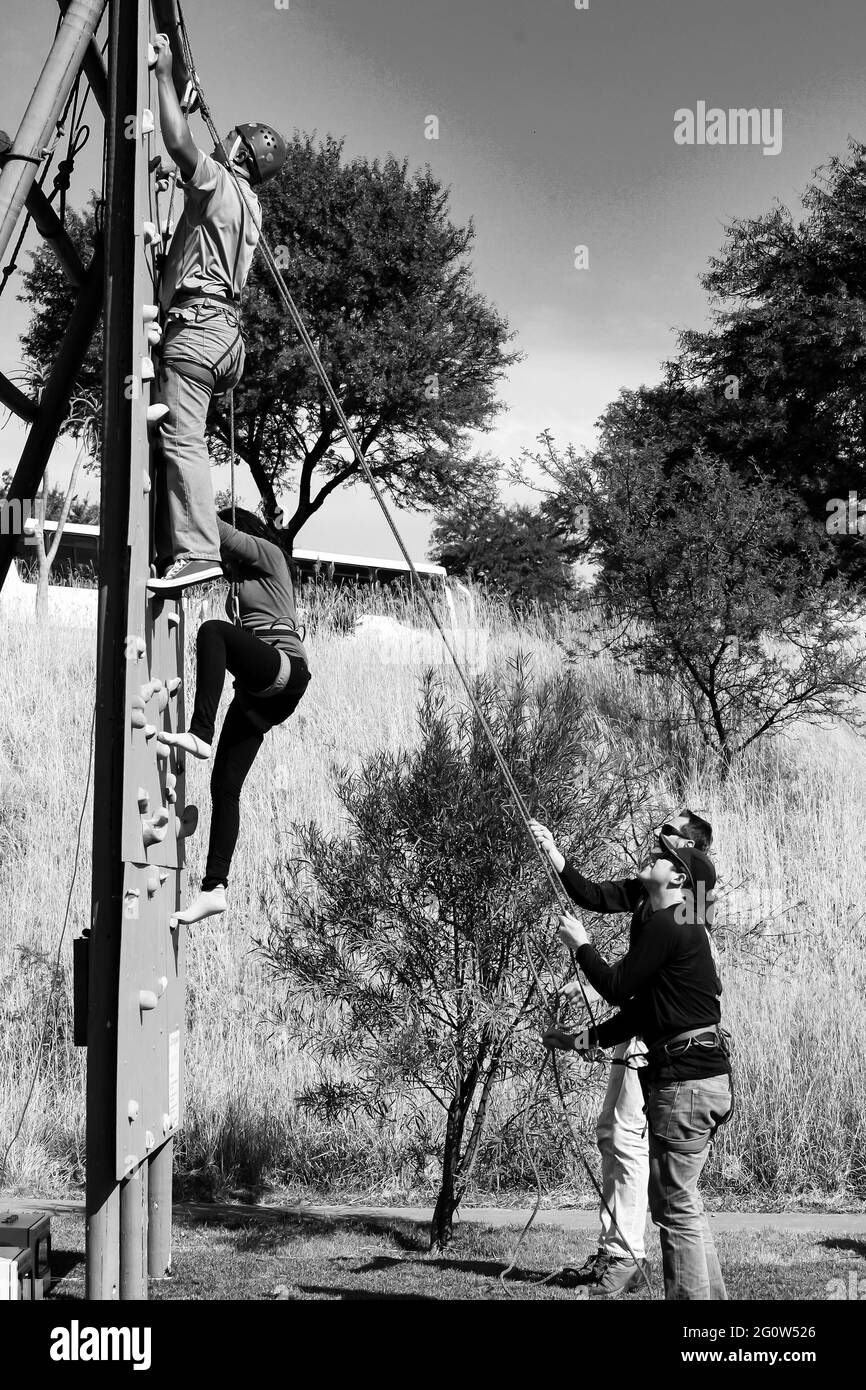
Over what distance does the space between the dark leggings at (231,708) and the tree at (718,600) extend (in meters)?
10.4

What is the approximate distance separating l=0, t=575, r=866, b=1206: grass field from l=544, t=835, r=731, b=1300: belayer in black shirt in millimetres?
3406

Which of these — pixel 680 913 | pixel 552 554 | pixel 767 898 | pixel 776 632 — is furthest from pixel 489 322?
pixel 680 913

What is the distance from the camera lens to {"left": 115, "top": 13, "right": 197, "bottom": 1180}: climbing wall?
14.6ft

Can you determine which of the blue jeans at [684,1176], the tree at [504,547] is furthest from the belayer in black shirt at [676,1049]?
the tree at [504,547]

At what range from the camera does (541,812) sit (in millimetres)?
6941

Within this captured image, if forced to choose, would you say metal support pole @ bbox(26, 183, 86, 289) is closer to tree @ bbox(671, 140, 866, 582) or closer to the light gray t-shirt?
the light gray t-shirt

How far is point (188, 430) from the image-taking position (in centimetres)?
481

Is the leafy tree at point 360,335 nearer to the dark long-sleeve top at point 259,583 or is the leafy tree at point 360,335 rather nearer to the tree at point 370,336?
the tree at point 370,336

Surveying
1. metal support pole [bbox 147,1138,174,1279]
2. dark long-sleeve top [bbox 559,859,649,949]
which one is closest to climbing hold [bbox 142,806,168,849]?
metal support pole [bbox 147,1138,174,1279]

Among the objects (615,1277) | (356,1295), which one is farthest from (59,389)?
(615,1277)

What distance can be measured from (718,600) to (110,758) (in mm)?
11479

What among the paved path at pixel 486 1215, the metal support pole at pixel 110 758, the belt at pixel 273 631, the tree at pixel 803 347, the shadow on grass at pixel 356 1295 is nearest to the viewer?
the metal support pole at pixel 110 758

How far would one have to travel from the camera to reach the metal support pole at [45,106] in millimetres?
4664

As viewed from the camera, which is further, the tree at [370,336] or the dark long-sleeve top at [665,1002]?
the tree at [370,336]
